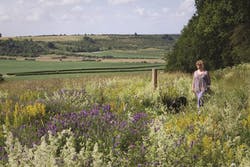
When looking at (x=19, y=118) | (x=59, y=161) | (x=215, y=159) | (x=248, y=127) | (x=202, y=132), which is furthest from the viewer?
(x=19, y=118)

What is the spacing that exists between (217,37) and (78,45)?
106459mm

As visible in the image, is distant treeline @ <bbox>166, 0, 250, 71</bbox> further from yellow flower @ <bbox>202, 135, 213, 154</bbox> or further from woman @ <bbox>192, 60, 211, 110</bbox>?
yellow flower @ <bbox>202, 135, 213, 154</bbox>

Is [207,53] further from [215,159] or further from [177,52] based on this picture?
[215,159]

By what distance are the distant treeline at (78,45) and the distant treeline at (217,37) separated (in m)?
35.0

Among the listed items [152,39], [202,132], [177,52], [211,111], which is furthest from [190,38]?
[152,39]

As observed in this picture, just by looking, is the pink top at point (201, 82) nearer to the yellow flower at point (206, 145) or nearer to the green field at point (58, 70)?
the yellow flower at point (206, 145)

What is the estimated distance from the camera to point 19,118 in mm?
8289

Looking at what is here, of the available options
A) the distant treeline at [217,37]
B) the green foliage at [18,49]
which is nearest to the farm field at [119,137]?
the distant treeline at [217,37]

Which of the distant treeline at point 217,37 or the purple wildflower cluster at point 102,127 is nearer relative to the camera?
the purple wildflower cluster at point 102,127

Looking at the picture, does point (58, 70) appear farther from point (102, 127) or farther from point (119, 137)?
point (119, 137)

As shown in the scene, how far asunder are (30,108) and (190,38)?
24.9 meters

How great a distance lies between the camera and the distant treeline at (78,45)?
9806cm

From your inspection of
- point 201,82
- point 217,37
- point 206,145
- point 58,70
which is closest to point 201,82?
point 201,82

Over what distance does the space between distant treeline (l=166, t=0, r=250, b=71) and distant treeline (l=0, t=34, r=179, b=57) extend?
115 feet
